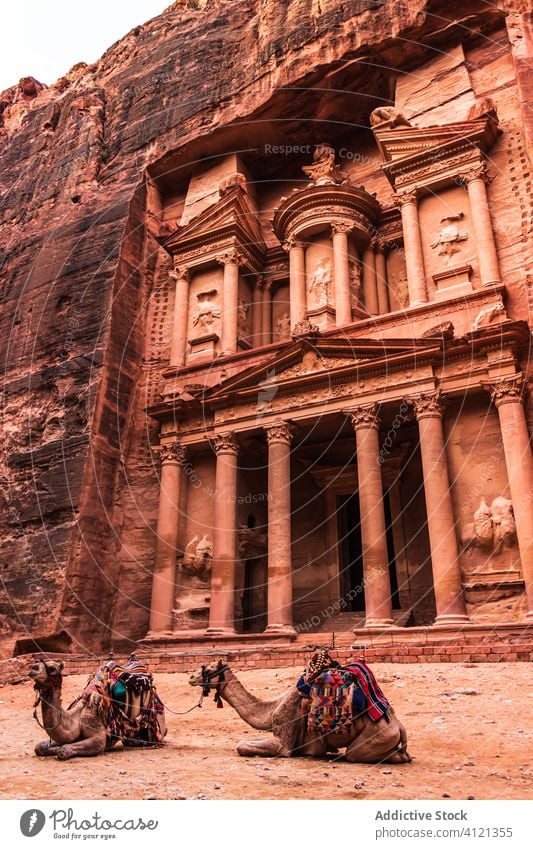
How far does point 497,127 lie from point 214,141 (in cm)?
1085

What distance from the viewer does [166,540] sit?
65.3ft

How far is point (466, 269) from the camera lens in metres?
19.0

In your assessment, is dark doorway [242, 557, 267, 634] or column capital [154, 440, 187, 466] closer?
dark doorway [242, 557, 267, 634]

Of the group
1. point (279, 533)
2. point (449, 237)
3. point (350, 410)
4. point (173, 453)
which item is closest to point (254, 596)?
point (279, 533)

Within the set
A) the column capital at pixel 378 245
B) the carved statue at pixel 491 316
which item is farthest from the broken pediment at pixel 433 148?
the carved statue at pixel 491 316

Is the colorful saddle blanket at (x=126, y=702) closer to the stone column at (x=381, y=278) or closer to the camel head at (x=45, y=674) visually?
the camel head at (x=45, y=674)

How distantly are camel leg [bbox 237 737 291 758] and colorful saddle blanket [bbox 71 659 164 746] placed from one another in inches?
61.7

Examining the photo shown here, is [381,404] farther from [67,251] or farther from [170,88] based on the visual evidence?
[170,88]

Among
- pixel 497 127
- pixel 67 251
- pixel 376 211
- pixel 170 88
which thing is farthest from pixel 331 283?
pixel 170 88

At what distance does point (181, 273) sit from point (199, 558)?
36.1 ft

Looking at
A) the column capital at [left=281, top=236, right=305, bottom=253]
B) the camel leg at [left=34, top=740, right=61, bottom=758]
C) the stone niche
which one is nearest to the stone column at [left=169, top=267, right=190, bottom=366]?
the column capital at [left=281, top=236, right=305, bottom=253]

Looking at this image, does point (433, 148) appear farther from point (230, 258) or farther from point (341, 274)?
point (230, 258)

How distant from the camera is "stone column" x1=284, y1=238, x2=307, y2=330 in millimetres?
21828

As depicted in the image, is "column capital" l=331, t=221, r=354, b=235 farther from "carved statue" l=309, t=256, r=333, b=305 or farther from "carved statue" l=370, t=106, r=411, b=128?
"carved statue" l=370, t=106, r=411, b=128
